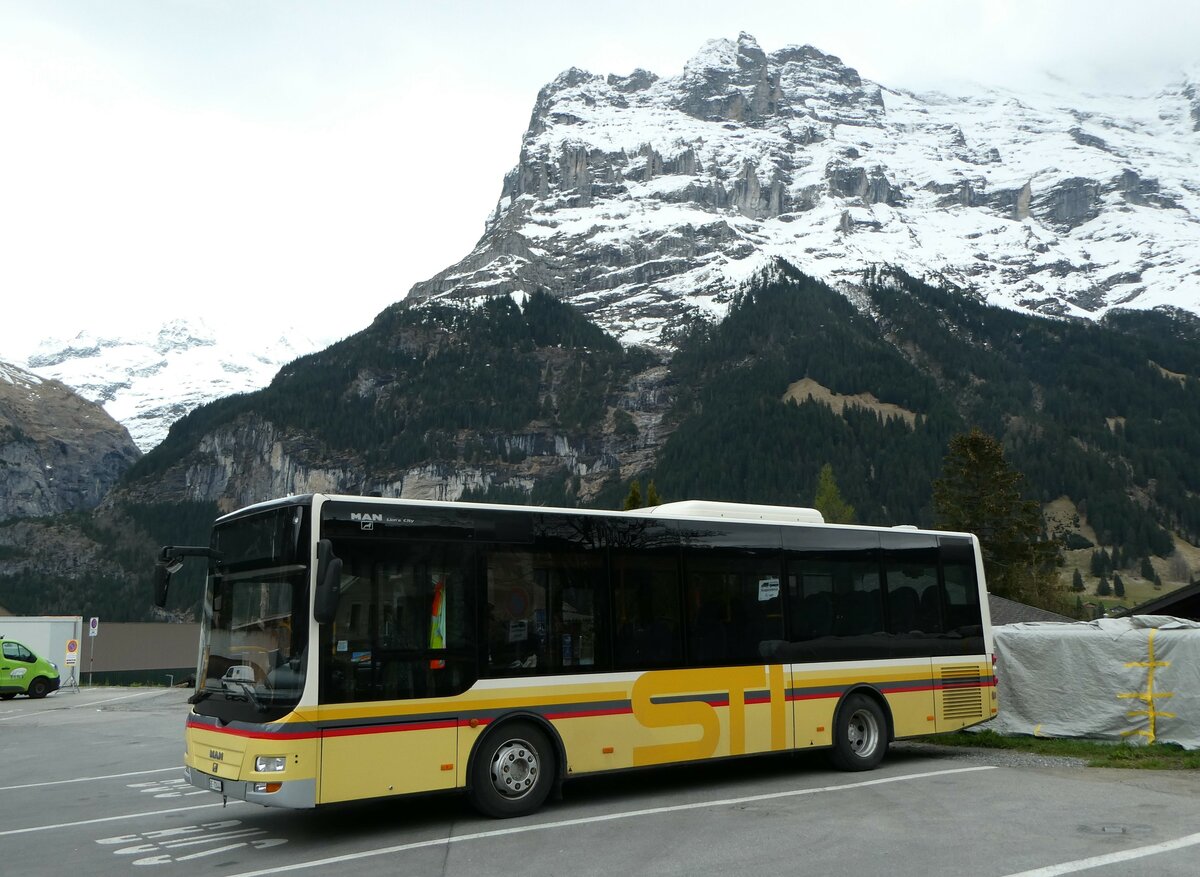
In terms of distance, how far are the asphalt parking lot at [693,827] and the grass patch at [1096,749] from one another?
23.2 inches

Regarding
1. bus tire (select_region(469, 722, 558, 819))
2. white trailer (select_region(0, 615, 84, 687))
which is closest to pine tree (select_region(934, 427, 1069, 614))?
white trailer (select_region(0, 615, 84, 687))

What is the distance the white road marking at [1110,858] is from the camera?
786 cm

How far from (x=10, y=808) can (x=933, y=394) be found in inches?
6453

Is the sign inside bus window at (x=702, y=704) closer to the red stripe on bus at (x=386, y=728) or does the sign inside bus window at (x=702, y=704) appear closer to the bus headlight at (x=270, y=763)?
the red stripe on bus at (x=386, y=728)

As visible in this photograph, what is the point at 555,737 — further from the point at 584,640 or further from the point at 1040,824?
the point at 1040,824

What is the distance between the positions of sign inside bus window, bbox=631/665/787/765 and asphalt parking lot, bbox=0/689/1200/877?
0.53 metres

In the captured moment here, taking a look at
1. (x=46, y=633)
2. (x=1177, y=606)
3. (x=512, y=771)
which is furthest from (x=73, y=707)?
(x=1177, y=606)

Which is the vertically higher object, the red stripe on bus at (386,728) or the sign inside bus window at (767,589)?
the sign inside bus window at (767,589)

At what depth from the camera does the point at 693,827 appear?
32.8 ft

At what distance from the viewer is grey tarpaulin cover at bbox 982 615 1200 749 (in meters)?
14.6

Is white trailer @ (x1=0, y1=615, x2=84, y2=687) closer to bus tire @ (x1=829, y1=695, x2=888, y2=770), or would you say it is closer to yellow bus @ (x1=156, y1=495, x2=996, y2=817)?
yellow bus @ (x1=156, y1=495, x2=996, y2=817)

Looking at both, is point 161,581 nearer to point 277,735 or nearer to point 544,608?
point 277,735

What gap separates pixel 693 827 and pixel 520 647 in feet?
8.02

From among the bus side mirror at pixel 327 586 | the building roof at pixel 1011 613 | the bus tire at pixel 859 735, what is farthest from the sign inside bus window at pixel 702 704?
the building roof at pixel 1011 613
